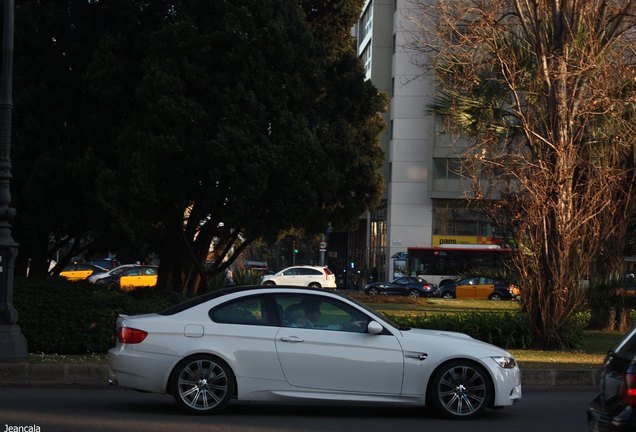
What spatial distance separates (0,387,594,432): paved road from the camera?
9992mm

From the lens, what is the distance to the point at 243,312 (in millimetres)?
10852

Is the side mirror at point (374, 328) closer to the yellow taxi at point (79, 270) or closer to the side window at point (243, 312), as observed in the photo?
the side window at point (243, 312)

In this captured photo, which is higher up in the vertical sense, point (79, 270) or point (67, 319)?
point (79, 270)

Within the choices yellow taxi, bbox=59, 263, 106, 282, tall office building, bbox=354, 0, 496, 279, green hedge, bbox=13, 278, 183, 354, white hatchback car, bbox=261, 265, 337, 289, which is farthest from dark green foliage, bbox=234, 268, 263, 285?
tall office building, bbox=354, 0, 496, 279

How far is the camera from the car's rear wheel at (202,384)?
34.4 ft

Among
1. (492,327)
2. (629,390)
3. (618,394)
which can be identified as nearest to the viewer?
(629,390)

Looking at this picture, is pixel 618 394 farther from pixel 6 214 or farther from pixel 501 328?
pixel 501 328

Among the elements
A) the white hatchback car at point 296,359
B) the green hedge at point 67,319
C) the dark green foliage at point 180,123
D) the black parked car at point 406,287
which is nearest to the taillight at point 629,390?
the white hatchback car at point 296,359

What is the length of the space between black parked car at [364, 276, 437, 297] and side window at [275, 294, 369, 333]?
143ft

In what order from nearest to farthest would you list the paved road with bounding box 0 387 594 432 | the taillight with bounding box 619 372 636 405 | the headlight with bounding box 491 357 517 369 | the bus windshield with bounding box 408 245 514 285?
the taillight with bounding box 619 372 636 405 → the paved road with bounding box 0 387 594 432 → the headlight with bounding box 491 357 517 369 → the bus windshield with bounding box 408 245 514 285

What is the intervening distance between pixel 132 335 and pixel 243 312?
1247mm

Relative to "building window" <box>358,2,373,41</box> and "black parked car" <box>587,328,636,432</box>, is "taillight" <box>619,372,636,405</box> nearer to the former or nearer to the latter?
"black parked car" <box>587,328,636,432</box>

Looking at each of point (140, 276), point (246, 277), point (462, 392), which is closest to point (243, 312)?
point (462, 392)

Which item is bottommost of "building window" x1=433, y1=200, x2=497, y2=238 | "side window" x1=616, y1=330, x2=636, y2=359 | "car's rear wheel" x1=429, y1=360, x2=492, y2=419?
"car's rear wheel" x1=429, y1=360, x2=492, y2=419
